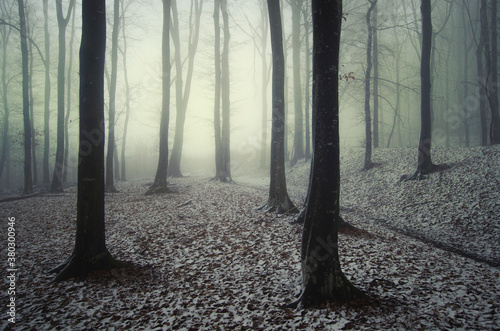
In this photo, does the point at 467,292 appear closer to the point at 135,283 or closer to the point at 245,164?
the point at 135,283

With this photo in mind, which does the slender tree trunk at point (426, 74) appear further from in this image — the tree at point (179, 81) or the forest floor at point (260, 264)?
the tree at point (179, 81)

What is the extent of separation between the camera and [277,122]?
28.2ft

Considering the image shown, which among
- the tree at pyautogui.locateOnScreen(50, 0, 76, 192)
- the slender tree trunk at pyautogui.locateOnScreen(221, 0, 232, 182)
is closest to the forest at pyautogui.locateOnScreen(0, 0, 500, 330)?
the tree at pyautogui.locateOnScreen(50, 0, 76, 192)

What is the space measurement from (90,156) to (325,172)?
4.32 metres

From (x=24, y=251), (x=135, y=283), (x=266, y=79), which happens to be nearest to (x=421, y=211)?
(x=135, y=283)

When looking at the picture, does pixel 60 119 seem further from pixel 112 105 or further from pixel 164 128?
pixel 164 128

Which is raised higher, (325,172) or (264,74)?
(264,74)

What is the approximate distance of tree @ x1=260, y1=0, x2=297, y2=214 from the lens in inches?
335

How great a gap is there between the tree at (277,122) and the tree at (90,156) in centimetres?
531

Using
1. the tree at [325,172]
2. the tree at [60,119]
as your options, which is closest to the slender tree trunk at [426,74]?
the tree at [325,172]

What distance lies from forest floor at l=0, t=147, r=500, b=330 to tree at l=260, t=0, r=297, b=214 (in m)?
0.70

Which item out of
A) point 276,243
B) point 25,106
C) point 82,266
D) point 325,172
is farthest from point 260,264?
point 25,106

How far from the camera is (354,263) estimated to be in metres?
4.87

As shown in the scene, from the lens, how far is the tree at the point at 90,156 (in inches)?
184
